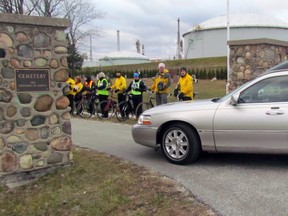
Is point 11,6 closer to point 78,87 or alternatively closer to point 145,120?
point 78,87

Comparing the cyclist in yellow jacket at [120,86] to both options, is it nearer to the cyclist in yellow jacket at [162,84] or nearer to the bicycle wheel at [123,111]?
the bicycle wheel at [123,111]

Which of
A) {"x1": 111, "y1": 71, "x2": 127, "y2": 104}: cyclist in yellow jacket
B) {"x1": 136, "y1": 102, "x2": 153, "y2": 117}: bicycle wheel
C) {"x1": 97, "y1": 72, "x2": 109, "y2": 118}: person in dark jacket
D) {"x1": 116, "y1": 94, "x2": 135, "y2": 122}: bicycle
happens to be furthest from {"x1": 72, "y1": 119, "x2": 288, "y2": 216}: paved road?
{"x1": 97, "y1": 72, "x2": 109, "y2": 118}: person in dark jacket

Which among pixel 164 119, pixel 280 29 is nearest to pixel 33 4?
pixel 280 29

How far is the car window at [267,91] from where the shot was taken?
6031mm

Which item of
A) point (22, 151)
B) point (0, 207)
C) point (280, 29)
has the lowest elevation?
point (0, 207)

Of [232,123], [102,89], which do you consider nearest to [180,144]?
[232,123]

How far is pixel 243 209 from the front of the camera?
448 centimetres

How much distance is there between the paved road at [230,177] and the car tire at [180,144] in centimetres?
14

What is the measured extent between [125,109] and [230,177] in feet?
24.6

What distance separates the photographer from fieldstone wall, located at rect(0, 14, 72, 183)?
18.9 feet

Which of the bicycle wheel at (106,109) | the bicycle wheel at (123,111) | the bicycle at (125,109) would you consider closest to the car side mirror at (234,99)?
the bicycle at (125,109)

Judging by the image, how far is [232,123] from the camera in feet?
20.1

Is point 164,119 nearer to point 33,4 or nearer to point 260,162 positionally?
point 260,162

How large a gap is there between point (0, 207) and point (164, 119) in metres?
2.83
